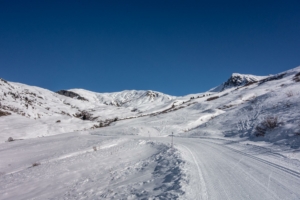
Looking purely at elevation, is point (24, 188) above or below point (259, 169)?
below

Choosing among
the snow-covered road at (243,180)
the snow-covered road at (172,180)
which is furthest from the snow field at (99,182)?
the snow-covered road at (243,180)

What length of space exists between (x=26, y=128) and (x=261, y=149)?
37332mm

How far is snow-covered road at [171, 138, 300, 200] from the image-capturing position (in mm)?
5032

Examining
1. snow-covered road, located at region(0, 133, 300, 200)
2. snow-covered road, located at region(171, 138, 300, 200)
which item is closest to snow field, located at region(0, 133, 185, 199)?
snow-covered road, located at region(0, 133, 300, 200)

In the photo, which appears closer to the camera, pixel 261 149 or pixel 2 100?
pixel 261 149

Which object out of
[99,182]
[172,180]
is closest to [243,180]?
[172,180]

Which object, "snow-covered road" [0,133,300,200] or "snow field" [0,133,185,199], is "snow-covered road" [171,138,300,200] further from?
Result: "snow field" [0,133,185,199]

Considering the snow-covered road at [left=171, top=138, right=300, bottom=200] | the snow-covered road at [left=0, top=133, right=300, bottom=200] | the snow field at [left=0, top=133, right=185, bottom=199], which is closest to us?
the snow-covered road at [left=171, top=138, right=300, bottom=200]

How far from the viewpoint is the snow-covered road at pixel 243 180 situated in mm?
5032

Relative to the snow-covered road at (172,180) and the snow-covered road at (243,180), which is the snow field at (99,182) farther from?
the snow-covered road at (243,180)

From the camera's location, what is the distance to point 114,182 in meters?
7.84

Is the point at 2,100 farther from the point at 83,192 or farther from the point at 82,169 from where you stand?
the point at 83,192

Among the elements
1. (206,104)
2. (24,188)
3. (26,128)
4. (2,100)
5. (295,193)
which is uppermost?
(2,100)

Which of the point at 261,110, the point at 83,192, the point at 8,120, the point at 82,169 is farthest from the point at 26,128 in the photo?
the point at 261,110
